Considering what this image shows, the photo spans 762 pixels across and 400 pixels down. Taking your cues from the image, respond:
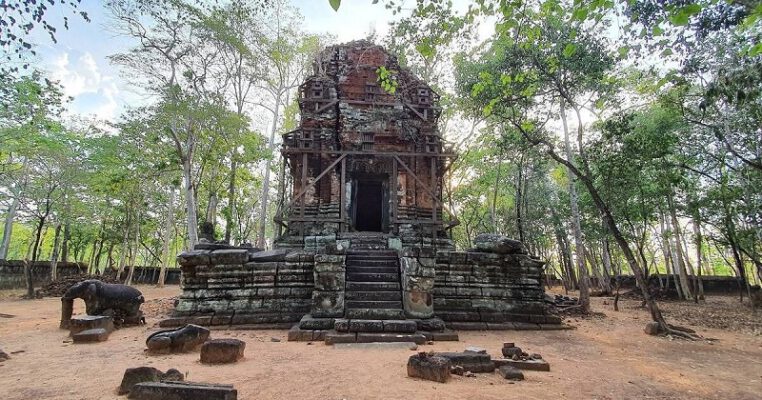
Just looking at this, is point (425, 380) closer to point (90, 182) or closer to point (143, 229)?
point (90, 182)

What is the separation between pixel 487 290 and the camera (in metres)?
8.84

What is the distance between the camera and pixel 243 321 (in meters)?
7.80

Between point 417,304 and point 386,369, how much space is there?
9.97 ft

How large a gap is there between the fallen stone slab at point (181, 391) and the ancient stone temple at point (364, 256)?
3255mm

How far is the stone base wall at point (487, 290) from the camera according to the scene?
8.52m

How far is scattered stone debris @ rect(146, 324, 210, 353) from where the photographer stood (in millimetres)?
5289

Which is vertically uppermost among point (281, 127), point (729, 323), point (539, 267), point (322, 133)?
point (281, 127)

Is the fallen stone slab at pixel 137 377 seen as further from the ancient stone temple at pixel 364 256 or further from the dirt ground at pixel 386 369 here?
the ancient stone temple at pixel 364 256

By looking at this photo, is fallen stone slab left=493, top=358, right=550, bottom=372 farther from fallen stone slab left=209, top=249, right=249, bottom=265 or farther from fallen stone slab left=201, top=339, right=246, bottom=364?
fallen stone slab left=209, top=249, right=249, bottom=265

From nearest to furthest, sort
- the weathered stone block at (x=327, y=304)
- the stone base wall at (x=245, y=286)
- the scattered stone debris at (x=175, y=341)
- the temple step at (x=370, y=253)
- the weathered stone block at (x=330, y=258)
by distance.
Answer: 1. the scattered stone debris at (x=175, y=341)
2. the weathered stone block at (x=327, y=304)
3. the weathered stone block at (x=330, y=258)
4. the stone base wall at (x=245, y=286)
5. the temple step at (x=370, y=253)

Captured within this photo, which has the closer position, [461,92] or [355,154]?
[355,154]

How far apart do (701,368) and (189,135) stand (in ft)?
49.0

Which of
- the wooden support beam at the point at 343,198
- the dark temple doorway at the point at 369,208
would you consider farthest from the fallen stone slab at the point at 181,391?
the dark temple doorway at the point at 369,208

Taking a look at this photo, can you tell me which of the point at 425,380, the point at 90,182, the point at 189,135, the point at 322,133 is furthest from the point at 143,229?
the point at 425,380
